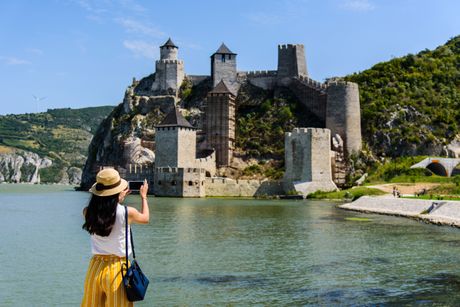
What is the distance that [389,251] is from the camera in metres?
18.1

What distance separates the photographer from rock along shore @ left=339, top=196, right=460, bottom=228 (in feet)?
87.6

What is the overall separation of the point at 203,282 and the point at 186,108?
50.4 m

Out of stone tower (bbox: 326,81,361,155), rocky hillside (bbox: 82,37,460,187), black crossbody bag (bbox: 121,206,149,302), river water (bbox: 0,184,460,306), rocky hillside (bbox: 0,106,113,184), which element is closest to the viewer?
black crossbody bag (bbox: 121,206,149,302)

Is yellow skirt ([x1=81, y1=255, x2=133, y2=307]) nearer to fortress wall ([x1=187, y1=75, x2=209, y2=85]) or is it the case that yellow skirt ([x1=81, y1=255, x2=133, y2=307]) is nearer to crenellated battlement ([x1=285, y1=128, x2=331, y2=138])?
crenellated battlement ([x1=285, y1=128, x2=331, y2=138])

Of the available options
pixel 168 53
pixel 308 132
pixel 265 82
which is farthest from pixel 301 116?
pixel 168 53

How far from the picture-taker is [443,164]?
48.6 metres

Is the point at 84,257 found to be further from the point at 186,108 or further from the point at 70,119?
the point at 70,119

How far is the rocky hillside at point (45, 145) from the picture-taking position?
489ft

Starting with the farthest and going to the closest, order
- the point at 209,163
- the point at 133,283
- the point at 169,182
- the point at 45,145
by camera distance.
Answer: the point at 45,145 → the point at 209,163 → the point at 169,182 → the point at 133,283

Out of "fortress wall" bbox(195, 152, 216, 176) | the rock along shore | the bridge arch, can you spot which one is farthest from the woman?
"fortress wall" bbox(195, 152, 216, 176)

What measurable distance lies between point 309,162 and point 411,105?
14.5 metres

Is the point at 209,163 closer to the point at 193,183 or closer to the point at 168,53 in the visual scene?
the point at 193,183

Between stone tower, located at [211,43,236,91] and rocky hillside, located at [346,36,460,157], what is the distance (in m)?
11.8

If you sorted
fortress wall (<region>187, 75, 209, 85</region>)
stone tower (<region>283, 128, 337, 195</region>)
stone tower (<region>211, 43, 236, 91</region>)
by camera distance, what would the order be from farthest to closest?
fortress wall (<region>187, 75, 209, 85</region>)
stone tower (<region>211, 43, 236, 91</region>)
stone tower (<region>283, 128, 337, 195</region>)
